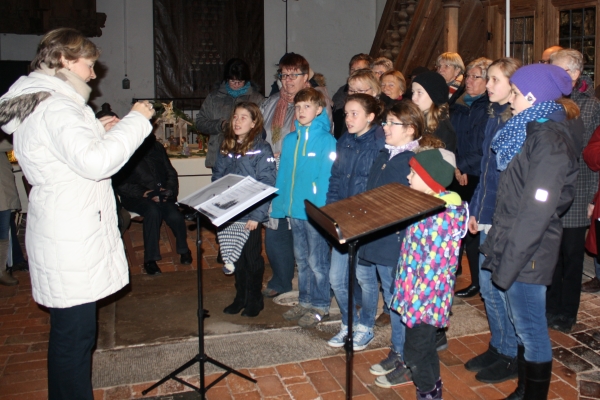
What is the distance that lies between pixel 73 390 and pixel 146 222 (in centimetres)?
295

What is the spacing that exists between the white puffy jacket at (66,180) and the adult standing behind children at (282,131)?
197cm

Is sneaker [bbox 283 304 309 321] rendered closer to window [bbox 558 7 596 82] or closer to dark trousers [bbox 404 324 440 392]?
dark trousers [bbox 404 324 440 392]

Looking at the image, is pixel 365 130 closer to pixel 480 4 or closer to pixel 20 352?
pixel 20 352

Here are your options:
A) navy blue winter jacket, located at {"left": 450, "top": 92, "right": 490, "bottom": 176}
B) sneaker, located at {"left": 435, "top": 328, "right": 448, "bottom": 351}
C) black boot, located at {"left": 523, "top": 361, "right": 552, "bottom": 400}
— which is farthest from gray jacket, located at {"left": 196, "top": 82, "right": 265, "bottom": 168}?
black boot, located at {"left": 523, "top": 361, "right": 552, "bottom": 400}

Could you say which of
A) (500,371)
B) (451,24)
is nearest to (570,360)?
(500,371)

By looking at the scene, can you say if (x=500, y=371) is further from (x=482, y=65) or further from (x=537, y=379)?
Answer: (x=482, y=65)

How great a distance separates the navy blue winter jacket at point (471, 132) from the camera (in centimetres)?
468

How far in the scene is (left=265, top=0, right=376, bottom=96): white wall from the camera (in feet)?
38.7

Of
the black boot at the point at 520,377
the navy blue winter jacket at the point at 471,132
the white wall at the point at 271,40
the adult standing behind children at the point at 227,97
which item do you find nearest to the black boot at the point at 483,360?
the black boot at the point at 520,377

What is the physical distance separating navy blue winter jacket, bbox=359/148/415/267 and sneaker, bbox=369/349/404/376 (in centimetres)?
63

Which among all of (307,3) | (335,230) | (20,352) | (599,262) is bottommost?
(20,352)

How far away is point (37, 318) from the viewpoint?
4.68 metres

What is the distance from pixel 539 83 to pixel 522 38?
5393 mm

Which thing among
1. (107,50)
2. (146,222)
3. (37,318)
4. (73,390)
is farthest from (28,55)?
(73,390)
